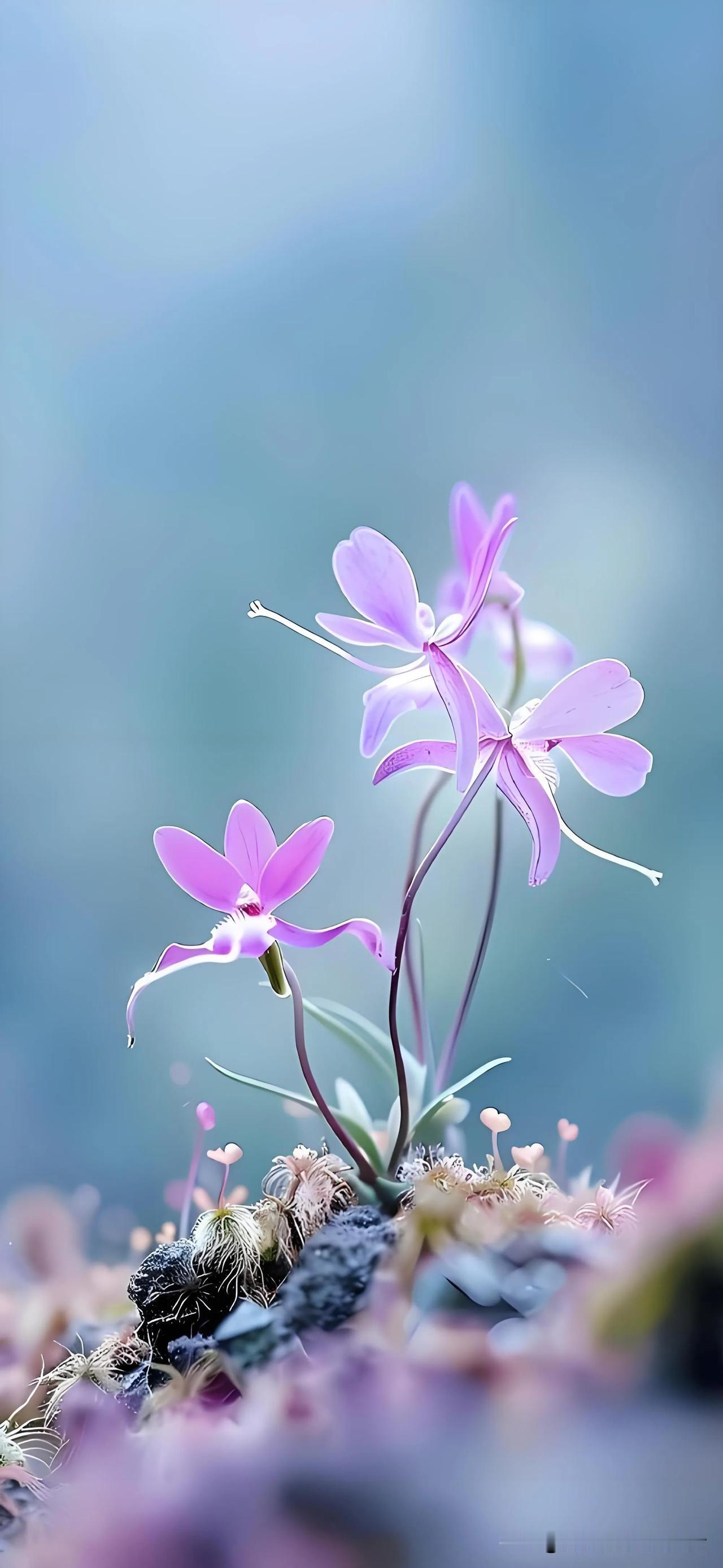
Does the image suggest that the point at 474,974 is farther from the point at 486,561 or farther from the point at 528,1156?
the point at 486,561

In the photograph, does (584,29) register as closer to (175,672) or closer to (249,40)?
(249,40)

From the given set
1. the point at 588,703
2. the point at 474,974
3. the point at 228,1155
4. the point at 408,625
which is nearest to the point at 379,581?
the point at 408,625

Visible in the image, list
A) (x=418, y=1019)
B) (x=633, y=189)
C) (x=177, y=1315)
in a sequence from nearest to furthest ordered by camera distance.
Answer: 1. (x=177, y=1315)
2. (x=418, y=1019)
3. (x=633, y=189)

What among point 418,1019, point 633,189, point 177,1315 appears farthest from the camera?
point 633,189

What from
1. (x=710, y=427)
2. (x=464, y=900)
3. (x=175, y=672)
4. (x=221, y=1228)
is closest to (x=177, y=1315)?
(x=221, y=1228)

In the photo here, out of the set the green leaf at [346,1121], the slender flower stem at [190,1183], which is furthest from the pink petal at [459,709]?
the slender flower stem at [190,1183]

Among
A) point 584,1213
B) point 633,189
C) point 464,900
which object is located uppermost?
point 633,189

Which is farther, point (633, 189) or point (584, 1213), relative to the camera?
point (633, 189)
